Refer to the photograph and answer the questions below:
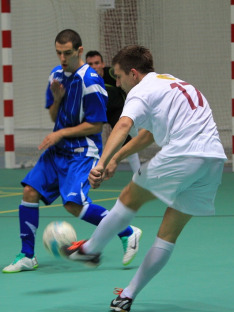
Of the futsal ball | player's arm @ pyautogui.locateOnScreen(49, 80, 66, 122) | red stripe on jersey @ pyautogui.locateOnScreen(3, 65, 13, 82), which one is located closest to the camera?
the futsal ball

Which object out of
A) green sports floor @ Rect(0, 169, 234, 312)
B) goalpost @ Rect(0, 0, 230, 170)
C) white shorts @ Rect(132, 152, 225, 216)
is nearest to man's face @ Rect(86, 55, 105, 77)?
green sports floor @ Rect(0, 169, 234, 312)

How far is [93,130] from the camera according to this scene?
5.21m

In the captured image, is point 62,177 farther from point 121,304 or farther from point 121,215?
point 121,304

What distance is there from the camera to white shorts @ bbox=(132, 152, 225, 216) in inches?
149

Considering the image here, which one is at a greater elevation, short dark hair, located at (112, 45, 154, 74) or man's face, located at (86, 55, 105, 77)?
short dark hair, located at (112, 45, 154, 74)

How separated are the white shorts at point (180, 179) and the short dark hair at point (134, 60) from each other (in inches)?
19.5

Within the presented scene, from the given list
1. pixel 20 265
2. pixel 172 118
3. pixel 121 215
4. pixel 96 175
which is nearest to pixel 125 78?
pixel 172 118

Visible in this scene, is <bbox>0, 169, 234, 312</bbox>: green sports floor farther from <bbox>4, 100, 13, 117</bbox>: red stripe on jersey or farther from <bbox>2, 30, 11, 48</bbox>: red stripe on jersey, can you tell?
<bbox>2, 30, 11, 48</bbox>: red stripe on jersey

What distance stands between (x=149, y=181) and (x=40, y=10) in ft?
31.0

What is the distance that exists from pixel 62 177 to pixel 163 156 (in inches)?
58.1

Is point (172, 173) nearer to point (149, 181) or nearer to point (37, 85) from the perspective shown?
point (149, 181)

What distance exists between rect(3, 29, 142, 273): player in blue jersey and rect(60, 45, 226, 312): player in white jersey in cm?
110

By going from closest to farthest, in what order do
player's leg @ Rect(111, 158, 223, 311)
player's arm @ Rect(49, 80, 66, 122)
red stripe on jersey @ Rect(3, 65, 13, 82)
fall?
player's leg @ Rect(111, 158, 223, 311), player's arm @ Rect(49, 80, 66, 122), red stripe on jersey @ Rect(3, 65, 13, 82)

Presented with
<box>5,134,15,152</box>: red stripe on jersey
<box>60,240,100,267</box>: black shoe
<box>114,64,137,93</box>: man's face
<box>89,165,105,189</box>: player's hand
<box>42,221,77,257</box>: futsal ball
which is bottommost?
<box>5,134,15,152</box>: red stripe on jersey
